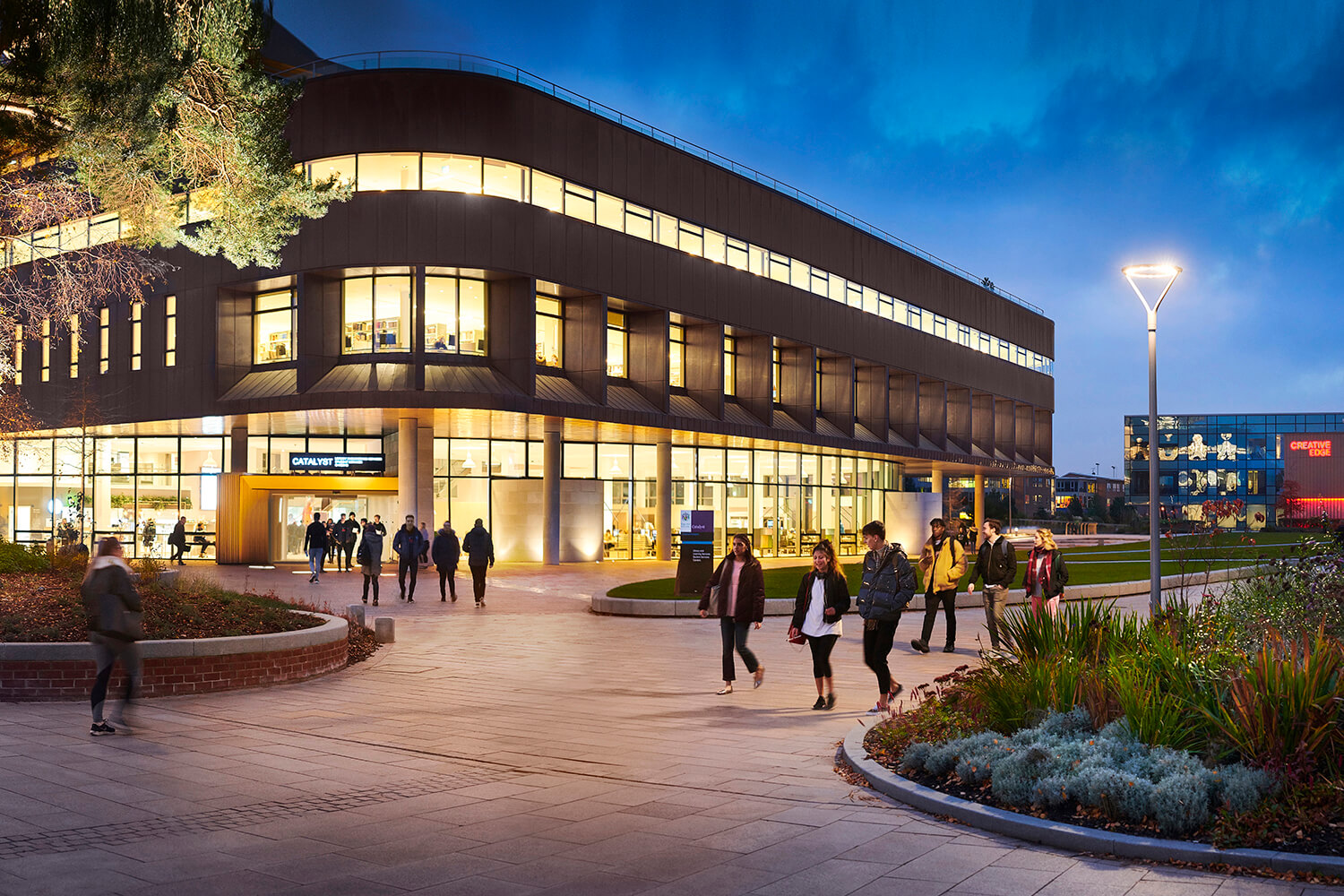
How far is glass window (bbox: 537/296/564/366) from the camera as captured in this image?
121 feet

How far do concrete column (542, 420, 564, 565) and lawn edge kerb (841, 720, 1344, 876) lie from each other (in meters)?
29.4

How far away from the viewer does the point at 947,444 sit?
58562 mm

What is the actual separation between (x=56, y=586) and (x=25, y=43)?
6974 mm

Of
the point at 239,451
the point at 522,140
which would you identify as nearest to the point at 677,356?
the point at 522,140

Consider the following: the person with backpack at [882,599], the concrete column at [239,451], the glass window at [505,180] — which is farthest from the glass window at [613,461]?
the person with backpack at [882,599]

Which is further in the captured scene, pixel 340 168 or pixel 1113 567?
pixel 1113 567

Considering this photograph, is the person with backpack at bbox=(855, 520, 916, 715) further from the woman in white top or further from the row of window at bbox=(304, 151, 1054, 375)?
the row of window at bbox=(304, 151, 1054, 375)

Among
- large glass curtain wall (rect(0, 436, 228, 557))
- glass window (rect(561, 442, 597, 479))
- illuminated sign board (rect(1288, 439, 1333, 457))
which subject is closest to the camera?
large glass curtain wall (rect(0, 436, 228, 557))

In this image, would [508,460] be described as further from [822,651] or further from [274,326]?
[822,651]

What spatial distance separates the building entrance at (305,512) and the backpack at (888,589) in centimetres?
2842

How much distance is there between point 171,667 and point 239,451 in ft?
88.2

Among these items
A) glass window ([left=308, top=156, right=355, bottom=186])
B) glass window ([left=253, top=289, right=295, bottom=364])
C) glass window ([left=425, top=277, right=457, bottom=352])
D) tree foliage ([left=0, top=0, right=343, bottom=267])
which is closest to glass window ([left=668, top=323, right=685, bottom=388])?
glass window ([left=425, top=277, right=457, bottom=352])

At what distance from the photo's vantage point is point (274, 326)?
36375 millimetres

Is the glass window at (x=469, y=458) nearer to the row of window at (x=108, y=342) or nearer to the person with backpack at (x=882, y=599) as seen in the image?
the row of window at (x=108, y=342)
